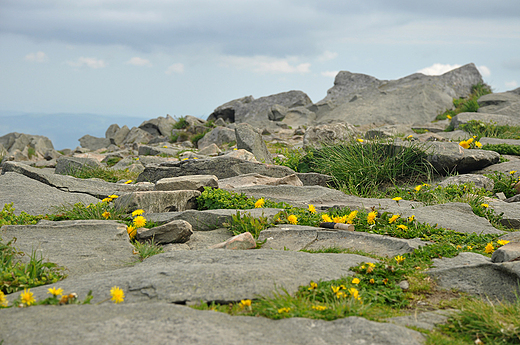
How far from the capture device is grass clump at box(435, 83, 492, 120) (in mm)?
15783

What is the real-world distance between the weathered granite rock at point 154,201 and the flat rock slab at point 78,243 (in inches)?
22.1

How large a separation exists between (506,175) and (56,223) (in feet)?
22.2

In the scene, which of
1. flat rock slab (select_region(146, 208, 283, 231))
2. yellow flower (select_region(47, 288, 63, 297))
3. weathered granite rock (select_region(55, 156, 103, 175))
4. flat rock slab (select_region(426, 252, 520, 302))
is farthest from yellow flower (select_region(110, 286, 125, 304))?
weathered granite rock (select_region(55, 156, 103, 175))

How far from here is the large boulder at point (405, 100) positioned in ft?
58.1

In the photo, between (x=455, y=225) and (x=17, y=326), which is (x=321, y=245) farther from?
(x=17, y=326)

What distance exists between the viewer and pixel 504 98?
16266 mm

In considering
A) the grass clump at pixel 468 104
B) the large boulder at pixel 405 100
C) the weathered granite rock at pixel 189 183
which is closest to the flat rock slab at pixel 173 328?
the weathered granite rock at pixel 189 183

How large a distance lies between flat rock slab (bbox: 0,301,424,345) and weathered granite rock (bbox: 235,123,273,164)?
754cm

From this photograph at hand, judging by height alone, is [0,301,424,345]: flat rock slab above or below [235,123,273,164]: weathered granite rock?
below

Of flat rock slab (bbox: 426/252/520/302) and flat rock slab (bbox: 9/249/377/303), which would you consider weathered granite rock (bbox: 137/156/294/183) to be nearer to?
flat rock slab (bbox: 9/249/377/303)

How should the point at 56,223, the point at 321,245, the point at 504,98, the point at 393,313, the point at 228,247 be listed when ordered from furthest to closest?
the point at 504,98 < the point at 56,223 < the point at 321,245 < the point at 228,247 < the point at 393,313

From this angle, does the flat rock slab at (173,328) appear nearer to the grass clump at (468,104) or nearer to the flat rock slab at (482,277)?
the flat rock slab at (482,277)

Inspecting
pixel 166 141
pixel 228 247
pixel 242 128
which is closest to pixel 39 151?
pixel 166 141

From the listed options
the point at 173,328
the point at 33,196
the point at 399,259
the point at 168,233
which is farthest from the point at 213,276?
the point at 33,196
